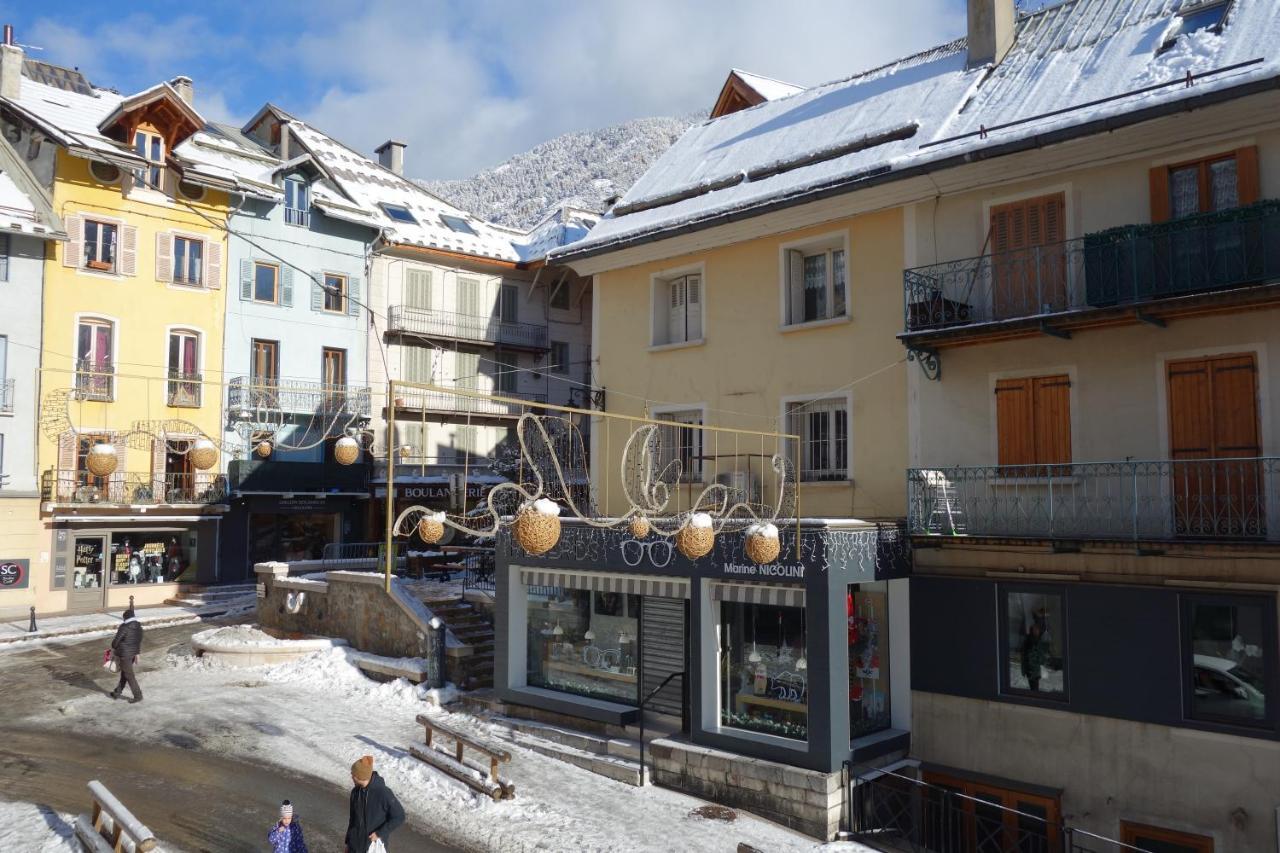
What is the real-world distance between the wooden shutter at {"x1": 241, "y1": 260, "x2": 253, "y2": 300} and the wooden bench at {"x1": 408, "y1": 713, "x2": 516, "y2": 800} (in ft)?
75.2

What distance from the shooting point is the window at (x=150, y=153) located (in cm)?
3203

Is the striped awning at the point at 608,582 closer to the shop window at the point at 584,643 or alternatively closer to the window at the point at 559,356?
the shop window at the point at 584,643

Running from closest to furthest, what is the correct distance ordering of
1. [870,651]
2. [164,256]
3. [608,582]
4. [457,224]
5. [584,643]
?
1. [870,651]
2. [608,582]
3. [584,643]
4. [164,256]
5. [457,224]

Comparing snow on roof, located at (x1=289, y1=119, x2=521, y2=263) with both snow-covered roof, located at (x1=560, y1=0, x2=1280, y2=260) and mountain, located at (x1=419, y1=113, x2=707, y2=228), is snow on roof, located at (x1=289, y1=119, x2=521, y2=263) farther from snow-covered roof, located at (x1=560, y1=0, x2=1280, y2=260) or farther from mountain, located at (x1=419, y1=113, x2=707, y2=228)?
mountain, located at (x1=419, y1=113, x2=707, y2=228)

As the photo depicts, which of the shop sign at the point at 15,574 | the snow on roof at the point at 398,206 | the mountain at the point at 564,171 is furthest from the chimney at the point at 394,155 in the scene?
the mountain at the point at 564,171

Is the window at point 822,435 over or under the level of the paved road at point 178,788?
over

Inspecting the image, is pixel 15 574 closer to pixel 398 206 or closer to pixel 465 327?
pixel 465 327

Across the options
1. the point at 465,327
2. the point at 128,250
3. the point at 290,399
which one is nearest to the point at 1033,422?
the point at 465,327

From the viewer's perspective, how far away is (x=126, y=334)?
31.4m

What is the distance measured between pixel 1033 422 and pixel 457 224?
2993cm

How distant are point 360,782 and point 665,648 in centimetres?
833

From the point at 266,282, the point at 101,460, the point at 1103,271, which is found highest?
the point at 266,282

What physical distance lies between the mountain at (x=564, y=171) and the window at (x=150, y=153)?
6144cm

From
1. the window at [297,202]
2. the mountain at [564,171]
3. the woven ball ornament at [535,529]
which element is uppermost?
the mountain at [564,171]
